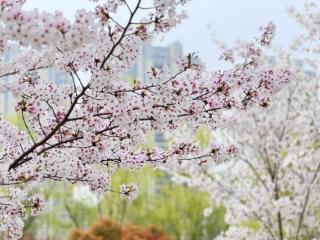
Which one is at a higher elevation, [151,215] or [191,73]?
[151,215]

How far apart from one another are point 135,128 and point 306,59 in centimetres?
748

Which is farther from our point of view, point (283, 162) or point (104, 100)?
point (283, 162)

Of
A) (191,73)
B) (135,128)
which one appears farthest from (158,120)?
(191,73)

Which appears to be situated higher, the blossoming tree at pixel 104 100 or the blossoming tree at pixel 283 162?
the blossoming tree at pixel 283 162

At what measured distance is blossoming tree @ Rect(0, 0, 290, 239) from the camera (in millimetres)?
3150

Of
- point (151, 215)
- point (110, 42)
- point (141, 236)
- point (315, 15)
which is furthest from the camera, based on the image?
point (151, 215)

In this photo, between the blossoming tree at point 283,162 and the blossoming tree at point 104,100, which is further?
the blossoming tree at point 283,162

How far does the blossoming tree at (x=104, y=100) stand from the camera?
315 centimetres

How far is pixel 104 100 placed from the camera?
3363 mm

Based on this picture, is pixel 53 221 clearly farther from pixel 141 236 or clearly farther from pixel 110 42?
pixel 110 42

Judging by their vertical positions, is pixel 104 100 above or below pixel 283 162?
below

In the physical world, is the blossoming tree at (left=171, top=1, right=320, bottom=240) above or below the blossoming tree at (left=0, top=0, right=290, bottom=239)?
above

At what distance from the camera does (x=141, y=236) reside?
16.5m

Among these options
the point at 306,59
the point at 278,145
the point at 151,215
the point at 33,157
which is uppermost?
the point at 151,215
